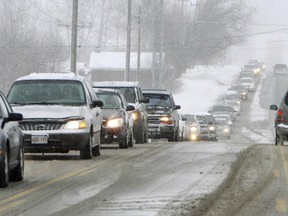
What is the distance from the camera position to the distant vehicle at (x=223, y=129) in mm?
68562

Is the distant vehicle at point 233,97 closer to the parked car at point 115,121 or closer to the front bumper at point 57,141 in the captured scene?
the parked car at point 115,121

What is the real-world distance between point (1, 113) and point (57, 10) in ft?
575

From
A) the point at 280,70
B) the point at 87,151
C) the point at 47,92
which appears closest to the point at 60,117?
the point at 87,151

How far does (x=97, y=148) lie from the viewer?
24.0 meters

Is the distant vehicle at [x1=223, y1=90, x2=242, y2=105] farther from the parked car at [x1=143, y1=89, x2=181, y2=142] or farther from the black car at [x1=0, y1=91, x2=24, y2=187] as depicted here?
the black car at [x1=0, y1=91, x2=24, y2=187]

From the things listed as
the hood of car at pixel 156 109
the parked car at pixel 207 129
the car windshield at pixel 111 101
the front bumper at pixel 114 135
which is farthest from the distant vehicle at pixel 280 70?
the front bumper at pixel 114 135

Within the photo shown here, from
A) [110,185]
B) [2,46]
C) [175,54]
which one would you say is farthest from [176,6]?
[110,185]

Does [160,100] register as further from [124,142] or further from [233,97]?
[233,97]

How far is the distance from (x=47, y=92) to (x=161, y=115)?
16.4m

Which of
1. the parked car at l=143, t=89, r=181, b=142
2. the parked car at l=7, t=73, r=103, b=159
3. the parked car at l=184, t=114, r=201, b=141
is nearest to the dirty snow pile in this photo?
the parked car at l=184, t=114, r=201, b=141

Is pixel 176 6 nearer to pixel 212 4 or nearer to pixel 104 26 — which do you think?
pixel 212 4

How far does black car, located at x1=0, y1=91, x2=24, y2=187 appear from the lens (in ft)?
49.5

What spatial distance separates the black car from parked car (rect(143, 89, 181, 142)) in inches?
882

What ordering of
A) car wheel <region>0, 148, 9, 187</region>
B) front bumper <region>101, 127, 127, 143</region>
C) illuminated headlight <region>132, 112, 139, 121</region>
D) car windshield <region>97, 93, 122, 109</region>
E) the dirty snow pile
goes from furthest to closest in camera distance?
the dirty snow pile
illuminated headlight <region>132, 112, 139, 121</region>
car windshield <region>97, 93, 122, 109</region>
front bumper <region>101, 127, 127, 143</region>
car wheel <region>0, 148, 9, 187</region>
